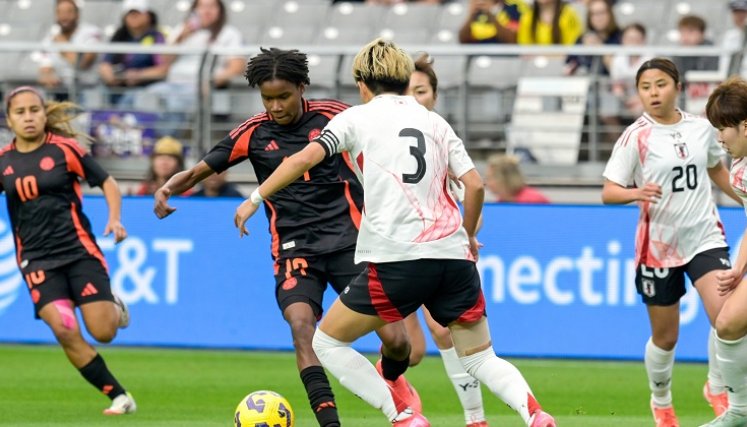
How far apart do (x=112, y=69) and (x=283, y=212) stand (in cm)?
865

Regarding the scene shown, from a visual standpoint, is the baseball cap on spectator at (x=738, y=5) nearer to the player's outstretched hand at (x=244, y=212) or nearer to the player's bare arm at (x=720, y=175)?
the player's bare arm at (x=720, y=175)

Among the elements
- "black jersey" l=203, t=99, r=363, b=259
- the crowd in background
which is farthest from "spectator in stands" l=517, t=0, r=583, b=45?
"black jersey" l=203, t=99, r=363, b=259

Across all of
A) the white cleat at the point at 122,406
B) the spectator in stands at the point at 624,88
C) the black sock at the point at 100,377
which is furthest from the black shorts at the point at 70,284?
the spectator in stands at the point at 624,88

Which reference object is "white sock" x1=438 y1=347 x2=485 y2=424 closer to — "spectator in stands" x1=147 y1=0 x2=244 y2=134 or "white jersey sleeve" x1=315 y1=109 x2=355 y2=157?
"white jersey sleeve" x1=315 y1=109 x2=355 y2=157

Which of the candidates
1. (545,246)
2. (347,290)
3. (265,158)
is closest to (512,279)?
(545,246)

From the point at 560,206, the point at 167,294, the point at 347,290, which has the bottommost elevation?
the point at 167,294

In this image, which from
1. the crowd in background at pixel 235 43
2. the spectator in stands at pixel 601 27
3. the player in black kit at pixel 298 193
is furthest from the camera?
the spectator in stands at pixel 601 27

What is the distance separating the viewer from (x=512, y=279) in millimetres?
13836

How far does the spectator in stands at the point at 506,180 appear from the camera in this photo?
14.3 m

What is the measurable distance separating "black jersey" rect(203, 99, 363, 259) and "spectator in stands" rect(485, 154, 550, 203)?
18.7ft

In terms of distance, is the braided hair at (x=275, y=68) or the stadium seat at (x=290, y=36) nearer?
the braided hair at (x=275, y=68)

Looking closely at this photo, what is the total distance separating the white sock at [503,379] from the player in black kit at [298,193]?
1083 millimetres

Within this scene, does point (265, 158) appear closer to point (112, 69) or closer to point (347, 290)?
point (347, 290)

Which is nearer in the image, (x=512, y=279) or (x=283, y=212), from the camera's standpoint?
(x=283, y=212)
